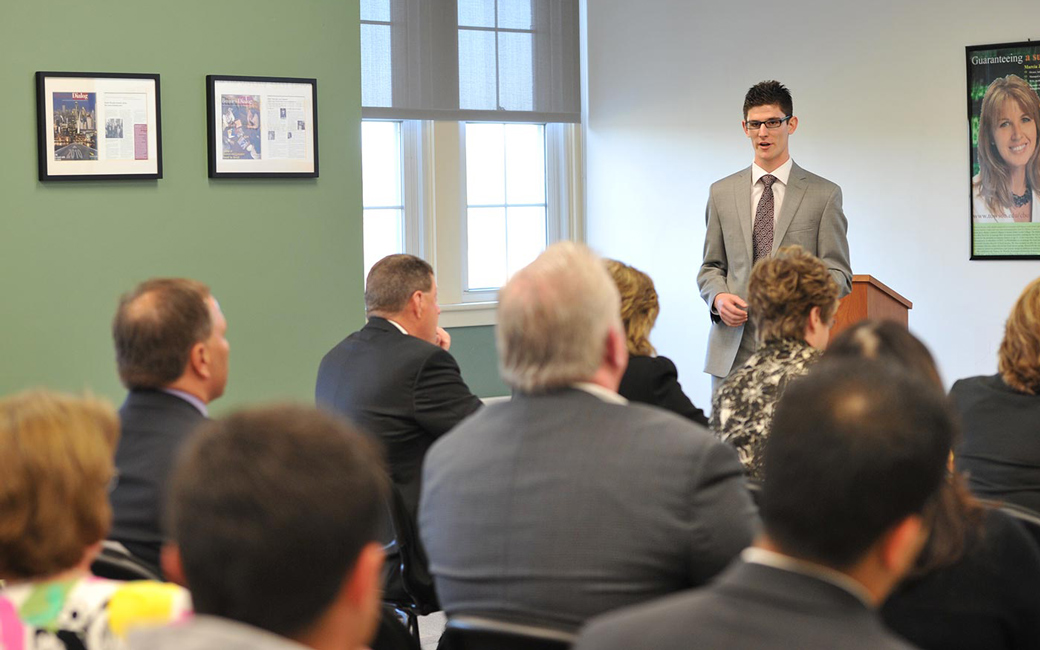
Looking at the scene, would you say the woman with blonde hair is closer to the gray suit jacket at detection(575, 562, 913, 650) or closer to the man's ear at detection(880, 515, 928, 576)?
the man's ear at detection(880, 515, 928, 576)

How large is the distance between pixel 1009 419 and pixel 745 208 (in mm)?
2199

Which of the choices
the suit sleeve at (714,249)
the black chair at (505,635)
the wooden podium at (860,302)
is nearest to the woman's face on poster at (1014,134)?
the wooden podium at (860,302)

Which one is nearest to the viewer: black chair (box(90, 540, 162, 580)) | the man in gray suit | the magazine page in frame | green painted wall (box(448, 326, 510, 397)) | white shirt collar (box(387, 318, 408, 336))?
black chair (box(90, 540, 162, 580))

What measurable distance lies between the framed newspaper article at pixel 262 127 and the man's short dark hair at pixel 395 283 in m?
1.62

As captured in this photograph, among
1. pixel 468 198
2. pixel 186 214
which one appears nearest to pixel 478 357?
pixel 468 198

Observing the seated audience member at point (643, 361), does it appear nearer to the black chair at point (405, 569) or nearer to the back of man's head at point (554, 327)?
the black chair at point (405, 569)

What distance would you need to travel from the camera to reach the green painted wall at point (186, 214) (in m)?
4.28

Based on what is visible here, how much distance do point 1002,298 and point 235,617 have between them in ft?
18.2

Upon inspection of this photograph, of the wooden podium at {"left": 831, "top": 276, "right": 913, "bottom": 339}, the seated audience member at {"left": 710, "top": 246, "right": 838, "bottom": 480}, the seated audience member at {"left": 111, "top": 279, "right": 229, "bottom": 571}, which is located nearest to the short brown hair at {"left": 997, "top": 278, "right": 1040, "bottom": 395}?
the seated audience member at {"left": 710, "top": 246, "right": 838, "bottom": 480}

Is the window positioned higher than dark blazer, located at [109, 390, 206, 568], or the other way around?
the window

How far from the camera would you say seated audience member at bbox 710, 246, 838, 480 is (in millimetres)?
2654

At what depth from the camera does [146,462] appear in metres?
2.14

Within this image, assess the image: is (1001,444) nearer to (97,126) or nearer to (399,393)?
(399,393)

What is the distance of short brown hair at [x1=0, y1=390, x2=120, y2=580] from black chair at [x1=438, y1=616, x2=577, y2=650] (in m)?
0.52
